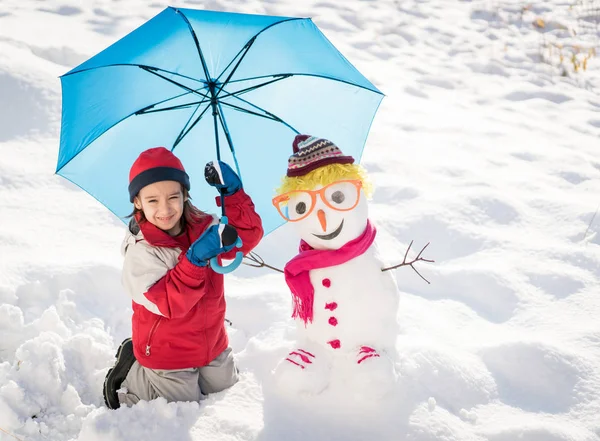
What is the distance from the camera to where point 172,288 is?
2.08 meters

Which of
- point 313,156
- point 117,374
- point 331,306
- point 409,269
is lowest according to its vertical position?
point 117,374

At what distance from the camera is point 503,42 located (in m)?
6.72

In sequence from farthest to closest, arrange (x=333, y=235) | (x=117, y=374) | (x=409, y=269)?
(x=409, y=269) → (x=117, y=374) → (x=333, y=235)

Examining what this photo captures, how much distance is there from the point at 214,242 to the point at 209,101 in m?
0.66

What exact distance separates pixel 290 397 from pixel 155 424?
20.0 inches

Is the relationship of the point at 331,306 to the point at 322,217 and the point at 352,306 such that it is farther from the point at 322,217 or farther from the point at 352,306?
the point at 322,217

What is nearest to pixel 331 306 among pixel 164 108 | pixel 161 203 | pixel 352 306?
pixel 352 306

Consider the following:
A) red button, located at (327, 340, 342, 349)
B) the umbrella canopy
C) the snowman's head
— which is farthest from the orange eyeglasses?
red button, located at (327, 340, 342, 349)

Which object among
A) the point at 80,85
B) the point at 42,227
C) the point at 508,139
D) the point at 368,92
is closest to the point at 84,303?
the point at 42,227

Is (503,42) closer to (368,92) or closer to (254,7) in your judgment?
(254,7)

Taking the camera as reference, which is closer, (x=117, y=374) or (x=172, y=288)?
(x=172, y=288)

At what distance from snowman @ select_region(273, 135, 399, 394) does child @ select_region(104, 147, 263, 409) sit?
0.80ft

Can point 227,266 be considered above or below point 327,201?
below

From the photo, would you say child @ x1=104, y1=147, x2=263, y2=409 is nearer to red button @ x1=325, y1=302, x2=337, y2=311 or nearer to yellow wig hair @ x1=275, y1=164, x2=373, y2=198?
yellow wig hair @ x1=275, y1=164, x2=373, y2=198
